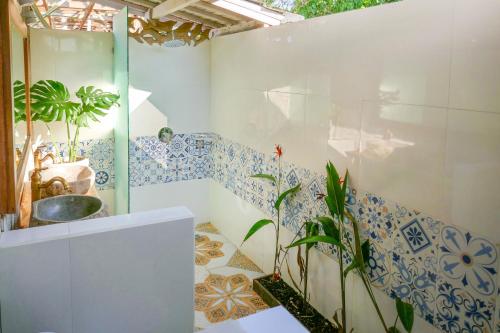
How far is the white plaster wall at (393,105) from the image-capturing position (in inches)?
57.1

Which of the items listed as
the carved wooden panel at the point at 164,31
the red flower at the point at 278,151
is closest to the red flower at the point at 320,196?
the red flower at the point at 278,151

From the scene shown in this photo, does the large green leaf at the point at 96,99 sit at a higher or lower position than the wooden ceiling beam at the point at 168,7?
lower

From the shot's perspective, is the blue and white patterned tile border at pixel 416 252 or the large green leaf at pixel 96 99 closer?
the blue and white patterned tile border at pixel 416 252

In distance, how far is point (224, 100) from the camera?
3402mm

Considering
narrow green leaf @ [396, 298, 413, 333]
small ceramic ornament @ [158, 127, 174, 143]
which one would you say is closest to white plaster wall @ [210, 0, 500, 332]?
narrow green leaf @ [396, 298, 413, 333]

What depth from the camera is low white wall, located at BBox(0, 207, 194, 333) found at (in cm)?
142

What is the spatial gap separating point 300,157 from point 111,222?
3.96ft

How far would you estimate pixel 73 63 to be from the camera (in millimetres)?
3104

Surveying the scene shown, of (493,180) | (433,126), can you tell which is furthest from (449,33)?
(493,180)

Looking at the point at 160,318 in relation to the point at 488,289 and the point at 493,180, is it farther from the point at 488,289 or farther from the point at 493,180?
the point at 493,180

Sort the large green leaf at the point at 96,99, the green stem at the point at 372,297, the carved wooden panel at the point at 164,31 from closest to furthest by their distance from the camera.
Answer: the green stem at the point at 372,297
the large green leaf at the point at 96,99
the carved wooden panel at the point at 164,31

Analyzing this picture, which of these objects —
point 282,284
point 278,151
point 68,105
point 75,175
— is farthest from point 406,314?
point 68,105

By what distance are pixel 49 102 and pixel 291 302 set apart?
1.91 metres

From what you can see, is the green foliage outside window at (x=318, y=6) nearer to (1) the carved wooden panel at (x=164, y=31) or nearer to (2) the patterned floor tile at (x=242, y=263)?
(1) the carved wooden panel at (x=164, y=31)
